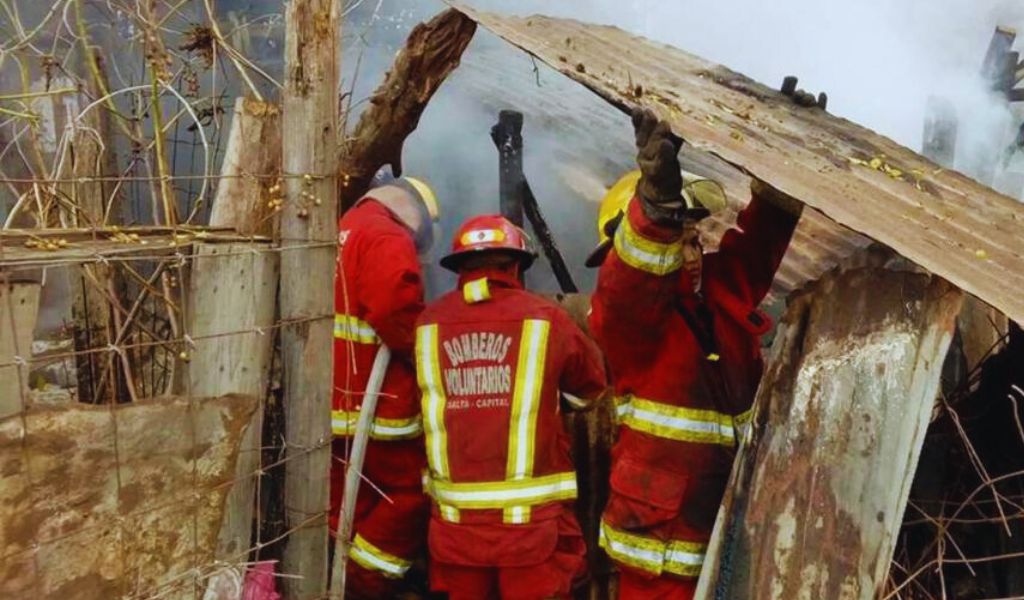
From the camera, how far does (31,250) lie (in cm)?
236

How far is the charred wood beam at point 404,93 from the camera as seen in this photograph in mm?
3783

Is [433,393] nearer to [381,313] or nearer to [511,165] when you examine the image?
[381,313]

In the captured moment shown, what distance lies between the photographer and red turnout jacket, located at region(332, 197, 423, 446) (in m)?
4.21

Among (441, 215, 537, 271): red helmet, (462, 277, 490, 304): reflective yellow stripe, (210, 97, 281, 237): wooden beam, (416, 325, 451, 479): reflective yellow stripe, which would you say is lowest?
(416, 325, 451, 479): reflective yellow stripe

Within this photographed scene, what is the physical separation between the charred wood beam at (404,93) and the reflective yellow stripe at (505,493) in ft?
4.62

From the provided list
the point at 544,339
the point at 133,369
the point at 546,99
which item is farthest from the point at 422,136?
the point at 133,369

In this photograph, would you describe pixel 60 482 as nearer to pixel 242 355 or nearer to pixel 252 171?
pixel 242 355

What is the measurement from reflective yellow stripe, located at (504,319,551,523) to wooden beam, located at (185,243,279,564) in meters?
1.18

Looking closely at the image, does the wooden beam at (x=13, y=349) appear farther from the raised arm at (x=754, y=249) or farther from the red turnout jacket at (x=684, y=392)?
the raised arm at (x=754, y=249)

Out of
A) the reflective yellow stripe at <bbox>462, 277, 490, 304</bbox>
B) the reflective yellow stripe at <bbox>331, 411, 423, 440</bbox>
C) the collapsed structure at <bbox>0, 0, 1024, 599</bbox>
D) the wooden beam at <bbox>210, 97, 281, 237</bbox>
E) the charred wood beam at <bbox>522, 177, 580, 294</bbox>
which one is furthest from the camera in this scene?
the charred wood beam at <bbox>522, 177, 580, 294</bbox>

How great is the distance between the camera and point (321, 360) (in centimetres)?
310

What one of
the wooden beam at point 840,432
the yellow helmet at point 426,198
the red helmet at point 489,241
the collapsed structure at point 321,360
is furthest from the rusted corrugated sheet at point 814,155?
the yellow helmet at point 426,198

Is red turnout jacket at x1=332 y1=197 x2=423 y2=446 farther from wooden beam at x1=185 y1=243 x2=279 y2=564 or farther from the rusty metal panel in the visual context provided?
the rusty metal panel

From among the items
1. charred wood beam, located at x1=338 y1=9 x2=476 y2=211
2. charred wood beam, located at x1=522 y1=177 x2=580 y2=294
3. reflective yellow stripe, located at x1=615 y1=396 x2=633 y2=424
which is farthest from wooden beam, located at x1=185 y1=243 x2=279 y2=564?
charred wood beam, located at x1=522 y1=177 x2=580 y2=294
